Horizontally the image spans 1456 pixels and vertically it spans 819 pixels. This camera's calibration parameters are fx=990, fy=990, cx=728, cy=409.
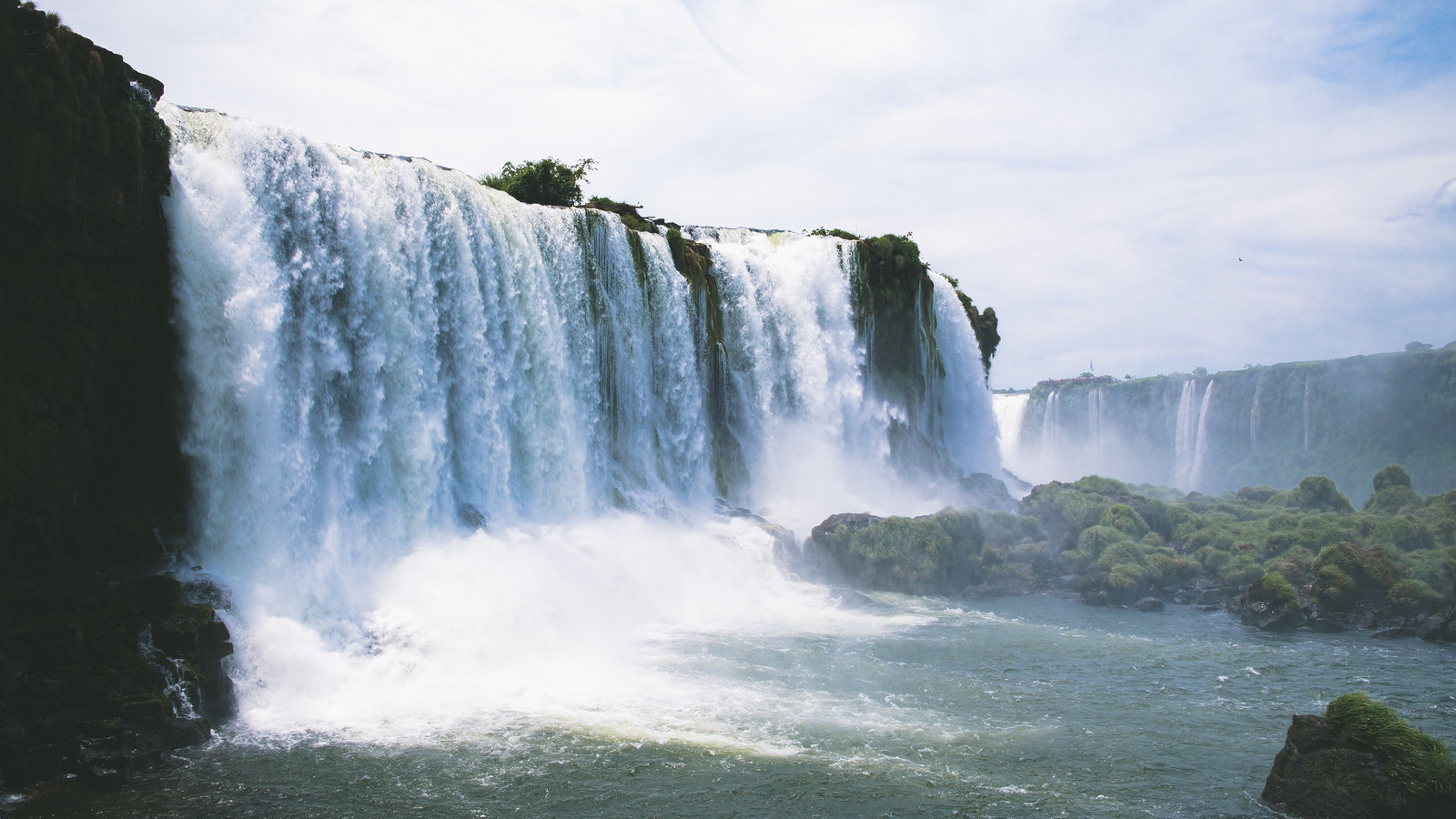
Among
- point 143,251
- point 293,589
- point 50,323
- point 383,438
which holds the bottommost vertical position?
point 293,589

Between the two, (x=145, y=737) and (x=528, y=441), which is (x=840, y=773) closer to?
(x=145, y=737)

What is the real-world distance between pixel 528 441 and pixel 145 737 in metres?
11.0

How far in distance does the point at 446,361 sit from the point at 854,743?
1150cm

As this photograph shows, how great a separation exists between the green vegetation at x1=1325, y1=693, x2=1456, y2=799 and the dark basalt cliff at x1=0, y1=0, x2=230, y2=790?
1261 cm

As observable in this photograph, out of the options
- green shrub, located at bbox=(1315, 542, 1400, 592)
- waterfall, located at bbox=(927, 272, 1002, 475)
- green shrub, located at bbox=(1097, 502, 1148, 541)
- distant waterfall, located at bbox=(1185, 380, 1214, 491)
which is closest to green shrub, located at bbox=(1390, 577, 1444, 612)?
green shrub, located at bbox=(1315, 542, 1400, 592)

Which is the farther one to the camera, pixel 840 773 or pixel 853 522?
pixel 853 522

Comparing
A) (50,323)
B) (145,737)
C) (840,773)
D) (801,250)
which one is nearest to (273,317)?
(50,323)

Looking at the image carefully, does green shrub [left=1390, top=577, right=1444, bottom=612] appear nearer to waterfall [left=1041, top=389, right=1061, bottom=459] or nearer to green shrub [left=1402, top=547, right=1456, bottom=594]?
green shrub [left=1402, top=547, right=1456, bottom=594]

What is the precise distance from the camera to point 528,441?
21.3m

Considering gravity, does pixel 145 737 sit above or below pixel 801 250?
below

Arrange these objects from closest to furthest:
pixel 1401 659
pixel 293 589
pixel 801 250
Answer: pixel 293 589 → pixel 1401 659 → pixel 801 250

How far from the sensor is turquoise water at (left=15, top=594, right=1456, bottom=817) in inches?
401

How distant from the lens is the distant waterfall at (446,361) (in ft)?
48.9

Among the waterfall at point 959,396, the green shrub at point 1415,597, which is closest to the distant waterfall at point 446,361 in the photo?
the waterfall at point 959,396
